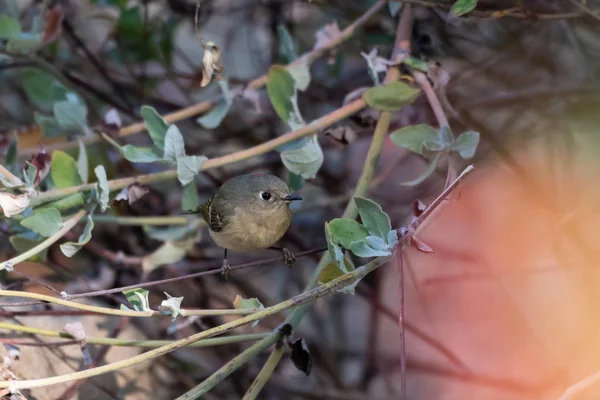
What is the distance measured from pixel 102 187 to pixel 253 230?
470 millimetres

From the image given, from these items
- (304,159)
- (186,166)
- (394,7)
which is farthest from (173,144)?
(394,7)

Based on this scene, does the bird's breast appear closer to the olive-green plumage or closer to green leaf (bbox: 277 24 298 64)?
the olive-green plumage

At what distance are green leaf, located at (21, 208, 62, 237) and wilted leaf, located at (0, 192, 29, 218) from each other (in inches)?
1.4

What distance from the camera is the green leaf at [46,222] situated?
4.16 feet

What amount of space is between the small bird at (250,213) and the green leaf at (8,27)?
0.63 m

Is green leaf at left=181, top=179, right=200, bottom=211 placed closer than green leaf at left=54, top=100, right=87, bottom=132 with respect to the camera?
Yes

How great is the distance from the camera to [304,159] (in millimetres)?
1407

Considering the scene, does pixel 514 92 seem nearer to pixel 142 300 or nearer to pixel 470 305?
pixel 470 305

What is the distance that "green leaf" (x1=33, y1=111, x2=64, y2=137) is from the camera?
161 cm

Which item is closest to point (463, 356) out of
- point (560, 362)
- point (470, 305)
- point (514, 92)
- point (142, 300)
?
point (470, 305)

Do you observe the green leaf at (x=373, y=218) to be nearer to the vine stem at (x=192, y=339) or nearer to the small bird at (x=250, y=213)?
the vine stem at (x=192, y=339)

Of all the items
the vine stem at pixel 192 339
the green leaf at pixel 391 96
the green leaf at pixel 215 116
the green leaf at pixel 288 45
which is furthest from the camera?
the green leaf at pixel 288 45

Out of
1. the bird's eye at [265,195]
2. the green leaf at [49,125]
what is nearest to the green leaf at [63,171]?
the green leaf at [49,125]

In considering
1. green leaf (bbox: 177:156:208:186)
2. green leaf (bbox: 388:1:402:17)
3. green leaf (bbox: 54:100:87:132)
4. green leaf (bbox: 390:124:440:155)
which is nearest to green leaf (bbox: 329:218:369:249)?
green leaf (bbox: 390:124:440:155)
